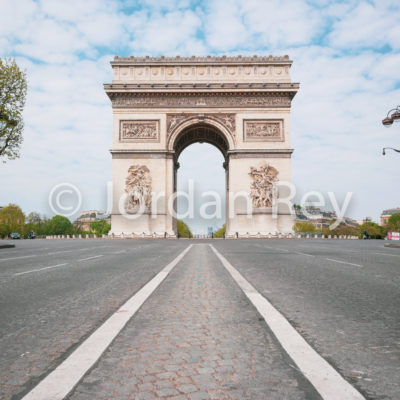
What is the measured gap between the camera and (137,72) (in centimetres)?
3472

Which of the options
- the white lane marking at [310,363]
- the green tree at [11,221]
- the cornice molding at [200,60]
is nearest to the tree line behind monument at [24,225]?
the green tree at [11,221]

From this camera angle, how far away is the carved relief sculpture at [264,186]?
3341 cm

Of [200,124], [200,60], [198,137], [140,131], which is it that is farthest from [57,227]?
[200,60]

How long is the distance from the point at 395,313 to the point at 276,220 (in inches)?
1195

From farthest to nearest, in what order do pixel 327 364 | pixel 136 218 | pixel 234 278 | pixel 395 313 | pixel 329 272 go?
1. pixel 136 218
2. pixel 329 272
3. pixel 234 278
4. pixel 395 313
5. pixel 327 364

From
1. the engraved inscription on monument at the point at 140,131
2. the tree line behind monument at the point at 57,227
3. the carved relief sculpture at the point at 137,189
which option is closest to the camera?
the carved relief sculpture at the point at 137,189

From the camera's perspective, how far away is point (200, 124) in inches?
1390

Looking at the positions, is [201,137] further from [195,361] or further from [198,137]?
[195,361]

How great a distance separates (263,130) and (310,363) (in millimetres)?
33486

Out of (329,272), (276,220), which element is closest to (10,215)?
(276,220)

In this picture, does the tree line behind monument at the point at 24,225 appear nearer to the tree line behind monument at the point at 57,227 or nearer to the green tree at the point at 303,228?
the tree line behind monument at the point at 57,227

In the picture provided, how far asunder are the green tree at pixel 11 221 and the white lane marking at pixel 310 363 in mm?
83095

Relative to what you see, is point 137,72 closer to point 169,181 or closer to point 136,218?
point 169,181

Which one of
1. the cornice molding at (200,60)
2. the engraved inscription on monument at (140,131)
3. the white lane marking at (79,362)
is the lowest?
the white lane marking at (79,362)
